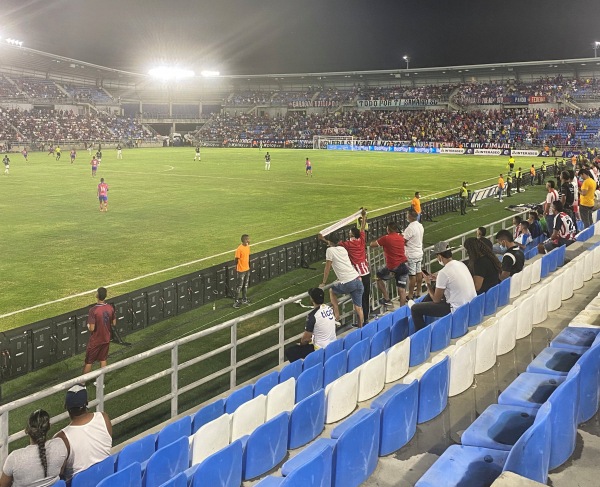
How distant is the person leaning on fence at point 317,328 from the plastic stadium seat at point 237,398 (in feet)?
5.45

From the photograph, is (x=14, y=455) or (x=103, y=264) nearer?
(x=14, y=455)

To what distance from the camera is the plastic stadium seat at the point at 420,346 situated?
7.80 m

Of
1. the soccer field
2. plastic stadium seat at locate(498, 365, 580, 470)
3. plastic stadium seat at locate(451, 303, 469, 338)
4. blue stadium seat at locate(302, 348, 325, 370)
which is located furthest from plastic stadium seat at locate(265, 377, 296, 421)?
the soccer field

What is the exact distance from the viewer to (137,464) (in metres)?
4.83

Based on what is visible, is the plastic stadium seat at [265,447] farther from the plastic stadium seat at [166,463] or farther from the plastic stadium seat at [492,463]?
the plastic stadium seat at [492,463]

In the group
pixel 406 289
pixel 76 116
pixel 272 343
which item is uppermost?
pixel 76 116

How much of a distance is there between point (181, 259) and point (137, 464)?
1466 cm

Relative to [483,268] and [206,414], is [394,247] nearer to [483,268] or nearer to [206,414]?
[483,268]

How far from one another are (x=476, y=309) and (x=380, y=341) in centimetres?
177

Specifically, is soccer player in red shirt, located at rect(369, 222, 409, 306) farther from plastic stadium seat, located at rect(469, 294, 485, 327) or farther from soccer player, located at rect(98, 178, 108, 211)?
soccer player, located at rect(98, 178, 108, 211)

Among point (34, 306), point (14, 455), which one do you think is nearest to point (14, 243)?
point (34, 306)

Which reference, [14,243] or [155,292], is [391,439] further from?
[14,243]

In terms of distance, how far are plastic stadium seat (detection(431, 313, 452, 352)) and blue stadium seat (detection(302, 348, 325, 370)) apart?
156 centimetres

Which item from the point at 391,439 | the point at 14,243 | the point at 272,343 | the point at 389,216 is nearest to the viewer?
the point at 391,439
